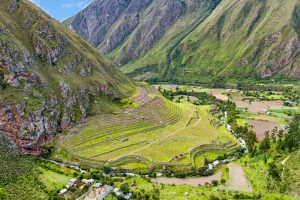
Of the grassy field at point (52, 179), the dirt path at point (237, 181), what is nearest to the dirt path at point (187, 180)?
the dirt path at point (237, 181)

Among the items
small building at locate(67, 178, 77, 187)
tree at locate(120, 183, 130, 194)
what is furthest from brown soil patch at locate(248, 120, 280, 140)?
small building at locate(67, 178, 77, 187)

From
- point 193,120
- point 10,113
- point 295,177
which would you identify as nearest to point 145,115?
point 193,120

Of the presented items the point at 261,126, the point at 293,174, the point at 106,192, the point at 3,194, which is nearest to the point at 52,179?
the point at 3,194

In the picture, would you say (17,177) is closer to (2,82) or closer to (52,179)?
(52,179)

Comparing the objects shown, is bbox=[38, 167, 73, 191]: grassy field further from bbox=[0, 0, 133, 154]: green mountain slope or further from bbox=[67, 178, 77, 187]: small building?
bbox=[0, 0, 133, 154]: green mountain slope

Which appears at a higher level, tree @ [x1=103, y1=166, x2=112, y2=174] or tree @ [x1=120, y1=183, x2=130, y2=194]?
tree @ [x1=103, y1=166, x2=112, y2=174]

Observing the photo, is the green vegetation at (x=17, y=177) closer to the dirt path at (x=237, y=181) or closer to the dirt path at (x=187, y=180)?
the dirt path at (x=187, y=180)
